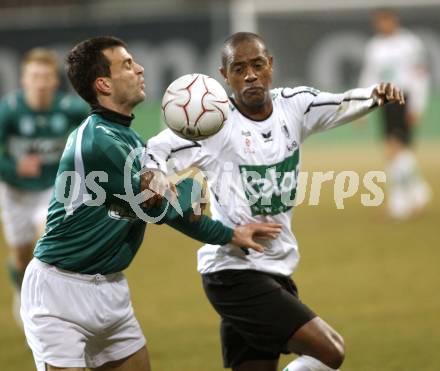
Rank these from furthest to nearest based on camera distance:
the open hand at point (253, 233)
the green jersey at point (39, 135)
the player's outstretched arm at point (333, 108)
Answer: the green jersey at point (39, 135) < the player's outstretched arm at point (333, 108) < the open hand at point (253, 233)

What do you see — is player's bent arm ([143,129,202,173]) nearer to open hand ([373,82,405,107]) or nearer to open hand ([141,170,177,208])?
open hand ([141,170,177,208])

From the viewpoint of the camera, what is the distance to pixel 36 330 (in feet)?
14.7

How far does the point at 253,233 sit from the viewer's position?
478 cm

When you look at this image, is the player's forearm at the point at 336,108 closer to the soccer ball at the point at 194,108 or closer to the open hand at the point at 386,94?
the open hand at the point at 386,94

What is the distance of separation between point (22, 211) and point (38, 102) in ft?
3.16

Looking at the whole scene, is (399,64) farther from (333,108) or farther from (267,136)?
(267,136)

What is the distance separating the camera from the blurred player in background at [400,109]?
13078 millimetres

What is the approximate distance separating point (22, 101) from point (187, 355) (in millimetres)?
2933

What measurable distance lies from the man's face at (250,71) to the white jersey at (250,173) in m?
0.16

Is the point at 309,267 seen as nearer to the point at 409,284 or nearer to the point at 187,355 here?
the point at 409,284

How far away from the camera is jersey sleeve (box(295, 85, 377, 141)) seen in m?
5.16

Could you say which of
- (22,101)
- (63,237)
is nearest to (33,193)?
(22,101)

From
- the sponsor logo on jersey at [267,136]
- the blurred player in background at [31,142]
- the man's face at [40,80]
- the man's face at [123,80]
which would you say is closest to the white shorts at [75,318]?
the man's face at [123,80]

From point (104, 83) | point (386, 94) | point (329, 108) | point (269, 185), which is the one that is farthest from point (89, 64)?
point (386, 94)
